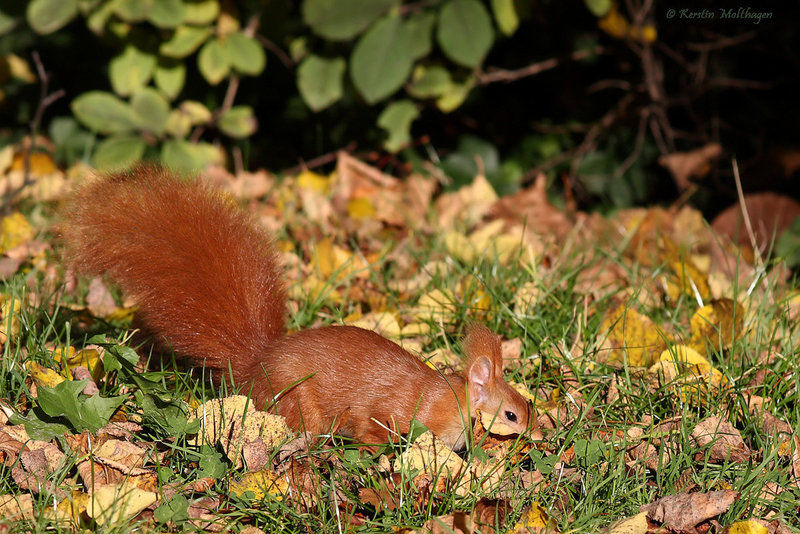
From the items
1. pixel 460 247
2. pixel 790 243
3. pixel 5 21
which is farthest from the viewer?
pixel 5 21

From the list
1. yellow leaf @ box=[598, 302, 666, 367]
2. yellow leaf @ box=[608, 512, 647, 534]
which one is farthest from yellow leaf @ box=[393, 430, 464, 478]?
yellow leaf @ box=[598, 302, 666, 367]

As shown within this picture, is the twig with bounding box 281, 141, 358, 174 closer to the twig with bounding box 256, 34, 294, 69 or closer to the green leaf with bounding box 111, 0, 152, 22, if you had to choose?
the twig with bounding box 256, 34, 294, 69

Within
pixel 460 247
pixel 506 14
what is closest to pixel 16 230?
pixel 460 247

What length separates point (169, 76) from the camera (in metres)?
3.45

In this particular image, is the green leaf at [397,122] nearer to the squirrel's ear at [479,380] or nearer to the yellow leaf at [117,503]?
the squirrel's ear at [479,380]

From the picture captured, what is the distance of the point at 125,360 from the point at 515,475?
83 cm

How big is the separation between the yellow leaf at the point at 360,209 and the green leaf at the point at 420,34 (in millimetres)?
614

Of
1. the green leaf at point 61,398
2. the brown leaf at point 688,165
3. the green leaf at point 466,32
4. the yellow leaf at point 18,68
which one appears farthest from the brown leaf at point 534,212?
the yellow leaf at point 18,68

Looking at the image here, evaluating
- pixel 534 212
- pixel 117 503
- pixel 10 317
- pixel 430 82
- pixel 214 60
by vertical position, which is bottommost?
pixel 534 212

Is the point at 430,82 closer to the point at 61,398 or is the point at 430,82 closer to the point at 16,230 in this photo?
the point at 16,230

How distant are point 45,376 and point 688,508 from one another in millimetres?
1342

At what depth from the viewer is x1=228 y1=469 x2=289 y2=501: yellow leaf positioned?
1.61m

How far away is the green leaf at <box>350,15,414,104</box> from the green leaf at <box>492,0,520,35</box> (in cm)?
34

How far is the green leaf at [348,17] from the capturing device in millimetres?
3064
